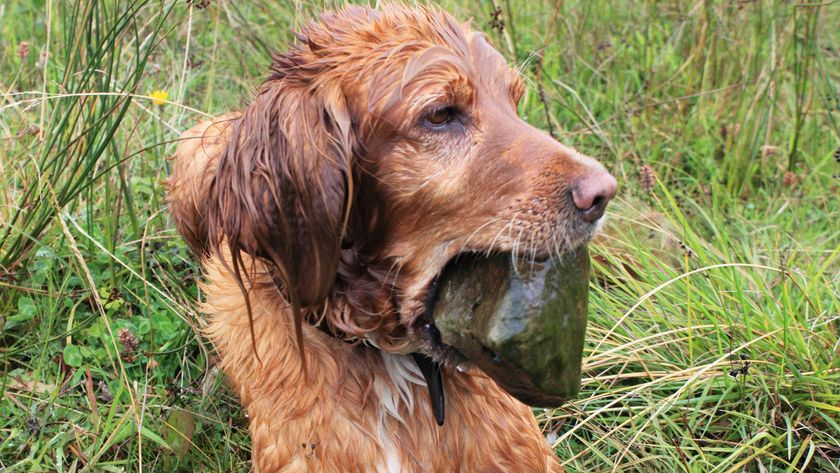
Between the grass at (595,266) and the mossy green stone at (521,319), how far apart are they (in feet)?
2.50

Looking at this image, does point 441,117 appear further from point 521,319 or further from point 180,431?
point 180,431

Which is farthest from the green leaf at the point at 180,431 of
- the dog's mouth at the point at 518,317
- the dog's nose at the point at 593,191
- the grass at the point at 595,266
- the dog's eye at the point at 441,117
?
the dog's nose at the point at 593,191

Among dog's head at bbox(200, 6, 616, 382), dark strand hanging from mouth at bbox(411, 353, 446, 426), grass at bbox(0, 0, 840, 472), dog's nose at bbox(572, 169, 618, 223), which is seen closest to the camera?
dog's nose at bbox(572, 169, 618, 223)

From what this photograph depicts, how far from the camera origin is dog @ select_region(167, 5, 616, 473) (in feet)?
8.73

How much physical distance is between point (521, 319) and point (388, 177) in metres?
0.52

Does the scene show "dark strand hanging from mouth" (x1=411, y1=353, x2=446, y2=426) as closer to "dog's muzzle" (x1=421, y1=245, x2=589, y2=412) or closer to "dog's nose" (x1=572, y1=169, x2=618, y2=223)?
"dog's muzzle" (x1=421, y1=245, x2=589, y2=412)

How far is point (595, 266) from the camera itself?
4270 millimetres

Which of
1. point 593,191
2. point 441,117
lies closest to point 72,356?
point 441,117

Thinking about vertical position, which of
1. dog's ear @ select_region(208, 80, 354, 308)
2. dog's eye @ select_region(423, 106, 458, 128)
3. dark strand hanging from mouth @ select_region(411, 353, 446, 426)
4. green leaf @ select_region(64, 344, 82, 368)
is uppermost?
dog's eye @ select_region(423, 106, 458, 128)

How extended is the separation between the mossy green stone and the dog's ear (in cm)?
36

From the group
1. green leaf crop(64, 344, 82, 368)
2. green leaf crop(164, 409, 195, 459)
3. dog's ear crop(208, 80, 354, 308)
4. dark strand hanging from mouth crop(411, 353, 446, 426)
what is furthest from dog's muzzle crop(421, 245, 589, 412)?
green leaf crop(64, 344, 82, 368)

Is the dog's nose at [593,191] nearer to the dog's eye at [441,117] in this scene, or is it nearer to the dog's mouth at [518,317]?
the dog's mouth at [518,317]

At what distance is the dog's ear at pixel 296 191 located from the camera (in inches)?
106

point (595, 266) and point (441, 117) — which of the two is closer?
point (441, 117)
